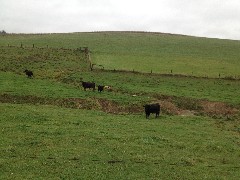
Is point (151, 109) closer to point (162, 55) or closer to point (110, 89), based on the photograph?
point (110, 89)

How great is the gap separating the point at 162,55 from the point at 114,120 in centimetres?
4275

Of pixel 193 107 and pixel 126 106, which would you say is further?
pixel 193 107

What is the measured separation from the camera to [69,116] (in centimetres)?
3145

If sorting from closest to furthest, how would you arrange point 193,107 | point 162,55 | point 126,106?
point 126,106
point 193,107
point 162,55

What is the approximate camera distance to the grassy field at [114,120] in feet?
67.5

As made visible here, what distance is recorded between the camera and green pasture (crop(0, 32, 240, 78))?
58.8 metres

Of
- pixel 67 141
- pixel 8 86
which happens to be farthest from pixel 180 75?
pixel 67 141

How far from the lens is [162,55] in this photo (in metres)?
72.3

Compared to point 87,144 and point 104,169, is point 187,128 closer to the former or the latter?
point 87,144

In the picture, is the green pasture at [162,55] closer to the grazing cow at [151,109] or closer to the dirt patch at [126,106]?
the dirt patch at [126,106]

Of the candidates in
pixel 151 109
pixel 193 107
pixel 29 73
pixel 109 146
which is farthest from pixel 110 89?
pixel 109 146

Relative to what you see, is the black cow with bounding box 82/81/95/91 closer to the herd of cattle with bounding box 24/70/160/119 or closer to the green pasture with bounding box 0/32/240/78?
the herd of cattle with bounding box 24/70/160/119

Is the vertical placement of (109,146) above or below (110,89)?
below

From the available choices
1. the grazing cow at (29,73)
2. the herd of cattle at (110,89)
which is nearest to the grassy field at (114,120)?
the herd of cattle at (110,89)
